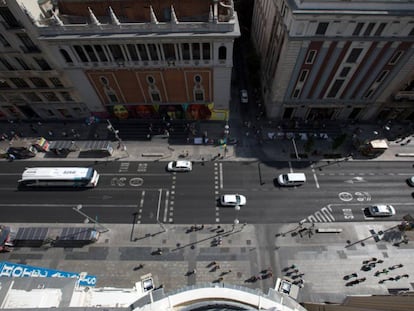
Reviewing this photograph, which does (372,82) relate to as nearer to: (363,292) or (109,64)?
(363,292)

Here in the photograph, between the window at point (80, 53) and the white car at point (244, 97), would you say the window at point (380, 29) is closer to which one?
the white car at point (244, 97)

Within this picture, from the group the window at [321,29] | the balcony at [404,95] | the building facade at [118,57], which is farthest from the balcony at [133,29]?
the balcony at [404,95]

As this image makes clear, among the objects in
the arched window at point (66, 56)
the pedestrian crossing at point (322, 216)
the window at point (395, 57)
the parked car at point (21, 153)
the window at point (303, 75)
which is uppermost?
the arched window at point (66, 56)

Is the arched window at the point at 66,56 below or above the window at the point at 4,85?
below

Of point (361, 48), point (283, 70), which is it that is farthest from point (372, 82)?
point (283, 70)

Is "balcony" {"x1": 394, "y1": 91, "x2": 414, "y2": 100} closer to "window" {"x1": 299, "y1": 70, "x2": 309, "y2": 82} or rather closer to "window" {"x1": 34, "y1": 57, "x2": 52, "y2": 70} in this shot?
"window" {"x1": 299, "y1": 70, "x2": 309, "y2": 82}

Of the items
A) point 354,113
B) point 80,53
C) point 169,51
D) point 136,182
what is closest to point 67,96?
point 80,53

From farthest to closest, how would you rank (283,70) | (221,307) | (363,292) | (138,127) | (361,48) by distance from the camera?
(138,127)
(283,70)
(361,48)
(363,292)
(221,307)
